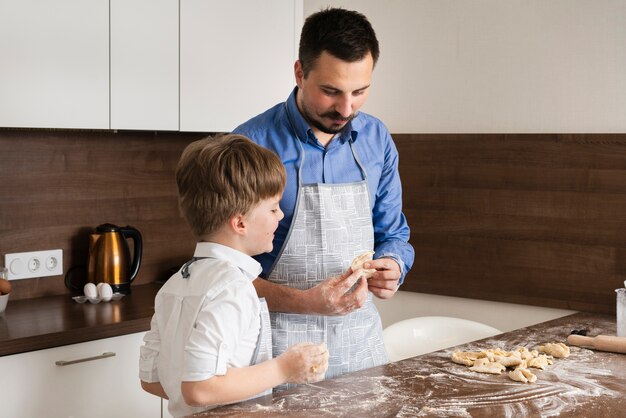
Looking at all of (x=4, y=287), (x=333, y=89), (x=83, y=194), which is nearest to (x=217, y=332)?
(x=333, y=89)

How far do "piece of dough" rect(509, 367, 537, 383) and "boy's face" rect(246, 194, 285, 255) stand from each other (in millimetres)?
600

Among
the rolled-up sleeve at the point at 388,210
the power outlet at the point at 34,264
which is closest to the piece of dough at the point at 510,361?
the rolled-up sleeve at the point at 388,210

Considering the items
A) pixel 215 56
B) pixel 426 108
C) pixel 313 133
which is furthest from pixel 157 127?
pixel 426 108

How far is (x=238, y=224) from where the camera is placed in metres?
1.57

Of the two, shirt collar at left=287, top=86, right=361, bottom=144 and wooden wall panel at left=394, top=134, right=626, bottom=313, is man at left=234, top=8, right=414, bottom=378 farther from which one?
wooden wall panel at left=394, top=134, right=626, bottom=313

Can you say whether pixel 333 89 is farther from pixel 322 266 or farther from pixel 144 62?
pixel 144 62

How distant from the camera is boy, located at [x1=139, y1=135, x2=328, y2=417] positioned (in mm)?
1417

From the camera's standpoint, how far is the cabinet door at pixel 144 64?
2.58 meters

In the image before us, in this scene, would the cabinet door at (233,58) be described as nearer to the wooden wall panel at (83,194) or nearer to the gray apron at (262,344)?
the wooden wall panel at (83,194)

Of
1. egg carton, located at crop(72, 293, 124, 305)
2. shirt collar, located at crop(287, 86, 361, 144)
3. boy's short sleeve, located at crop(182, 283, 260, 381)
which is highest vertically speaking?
shirt collar, located at crop(287, 86, 361, 144)

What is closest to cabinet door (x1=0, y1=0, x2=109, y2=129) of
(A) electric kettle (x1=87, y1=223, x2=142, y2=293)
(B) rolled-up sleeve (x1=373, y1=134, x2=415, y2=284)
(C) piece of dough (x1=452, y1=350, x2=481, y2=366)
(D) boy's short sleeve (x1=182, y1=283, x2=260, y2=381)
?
(A) electric kettle (x1=87, y1=223, x2=142, y2=293)

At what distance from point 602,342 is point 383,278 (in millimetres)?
604

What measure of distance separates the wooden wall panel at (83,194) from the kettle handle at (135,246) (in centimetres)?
16

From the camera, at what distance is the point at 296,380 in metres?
1.50
